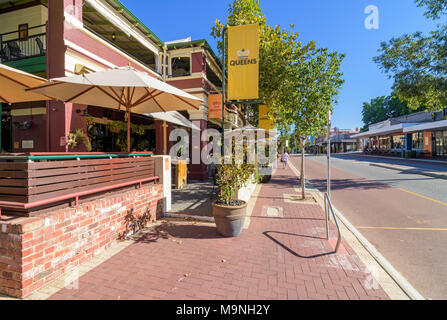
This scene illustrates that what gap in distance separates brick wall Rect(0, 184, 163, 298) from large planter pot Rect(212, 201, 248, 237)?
1.96 meters

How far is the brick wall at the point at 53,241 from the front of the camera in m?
2.64

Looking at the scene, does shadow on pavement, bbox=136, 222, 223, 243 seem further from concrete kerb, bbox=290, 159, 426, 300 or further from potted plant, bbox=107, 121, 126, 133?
potted plant, bbox=107, 121, 126, 133

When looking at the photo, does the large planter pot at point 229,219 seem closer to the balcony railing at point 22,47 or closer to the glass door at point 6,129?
the glass door at point 6,129

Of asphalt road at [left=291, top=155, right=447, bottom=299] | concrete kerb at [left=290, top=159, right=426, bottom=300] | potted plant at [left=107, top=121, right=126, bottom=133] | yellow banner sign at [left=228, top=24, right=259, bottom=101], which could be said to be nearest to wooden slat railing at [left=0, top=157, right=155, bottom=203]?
yellow banner sign at [left=228, top=24, right=259, bottom=101]

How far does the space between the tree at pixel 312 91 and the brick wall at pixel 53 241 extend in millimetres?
6179

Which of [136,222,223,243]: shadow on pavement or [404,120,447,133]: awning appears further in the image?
[404,120,447,133]: awning

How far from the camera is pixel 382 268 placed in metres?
3.49

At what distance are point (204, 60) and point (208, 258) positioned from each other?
11.9 metres

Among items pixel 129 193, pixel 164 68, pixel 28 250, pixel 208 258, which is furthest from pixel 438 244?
pixel 164 68

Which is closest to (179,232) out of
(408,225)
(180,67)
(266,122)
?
(408,225)

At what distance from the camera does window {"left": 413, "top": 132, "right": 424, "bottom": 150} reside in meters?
31.3

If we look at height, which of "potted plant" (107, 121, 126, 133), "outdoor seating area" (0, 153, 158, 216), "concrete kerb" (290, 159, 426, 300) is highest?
"potted plant" (107, 121, 126, 133)

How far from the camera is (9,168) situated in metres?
2.90

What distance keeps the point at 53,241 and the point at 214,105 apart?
1040 cm
